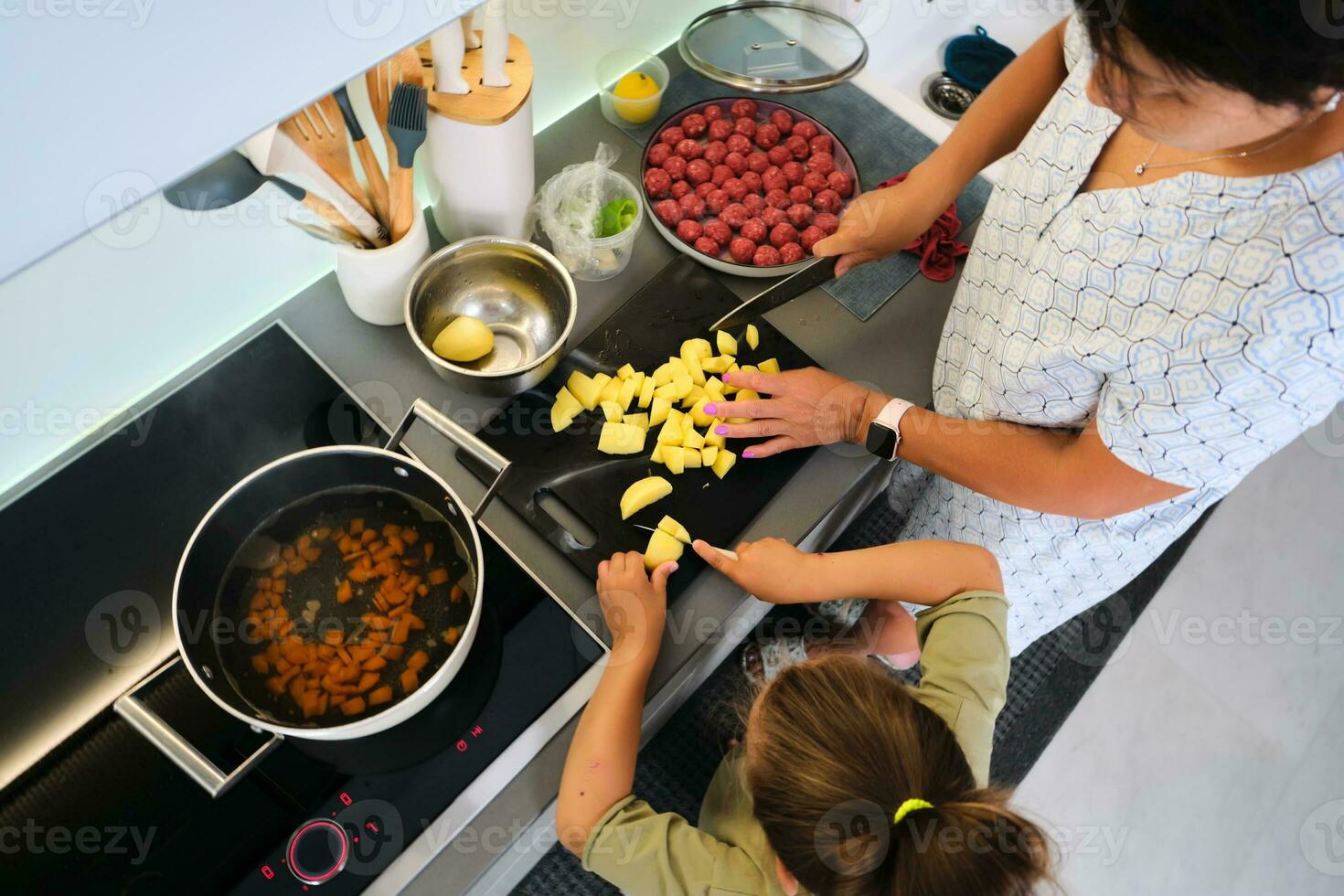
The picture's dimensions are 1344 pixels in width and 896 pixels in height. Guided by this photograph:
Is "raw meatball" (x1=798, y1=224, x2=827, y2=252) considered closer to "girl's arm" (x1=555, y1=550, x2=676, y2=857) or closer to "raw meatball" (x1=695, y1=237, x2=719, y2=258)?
"raw meatball" (x1=695, y1=237, x2=719, y2=258)

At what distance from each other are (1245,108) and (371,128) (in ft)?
3.04

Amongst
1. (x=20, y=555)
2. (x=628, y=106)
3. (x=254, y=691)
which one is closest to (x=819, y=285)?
(x=628, y=106)

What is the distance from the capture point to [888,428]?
1031mm

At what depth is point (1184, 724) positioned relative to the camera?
5.99 feet

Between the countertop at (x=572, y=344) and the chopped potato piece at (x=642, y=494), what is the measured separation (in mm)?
99

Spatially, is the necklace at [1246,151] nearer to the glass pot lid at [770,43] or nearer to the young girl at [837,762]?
the young girl at [837,762]

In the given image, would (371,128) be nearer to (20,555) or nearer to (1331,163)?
(20,555)

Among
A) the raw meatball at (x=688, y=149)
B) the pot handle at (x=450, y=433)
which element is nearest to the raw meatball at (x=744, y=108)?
the raw meatball at (x=688, y=149)

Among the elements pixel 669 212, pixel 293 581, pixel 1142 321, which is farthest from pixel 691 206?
pixel 293 581

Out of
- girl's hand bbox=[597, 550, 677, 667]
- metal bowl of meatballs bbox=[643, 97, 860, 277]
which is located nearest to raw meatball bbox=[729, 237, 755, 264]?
metal bowl of meatballs bbox=[643, 97, 860, 277]

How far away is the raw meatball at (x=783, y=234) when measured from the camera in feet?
3.91

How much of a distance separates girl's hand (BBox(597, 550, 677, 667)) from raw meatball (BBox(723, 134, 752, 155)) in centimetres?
67

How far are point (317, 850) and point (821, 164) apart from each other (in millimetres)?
1115

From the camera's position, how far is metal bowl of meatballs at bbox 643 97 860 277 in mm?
1183
